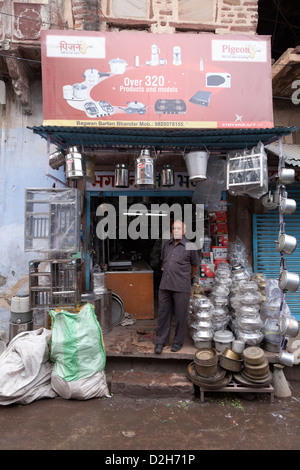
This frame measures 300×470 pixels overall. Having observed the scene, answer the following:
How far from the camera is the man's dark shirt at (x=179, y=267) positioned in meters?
4.29

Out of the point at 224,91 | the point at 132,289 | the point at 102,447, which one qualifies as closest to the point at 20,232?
the point at 132,289

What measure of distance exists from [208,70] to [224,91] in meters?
0.44

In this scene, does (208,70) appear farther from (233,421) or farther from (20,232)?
(233,421)

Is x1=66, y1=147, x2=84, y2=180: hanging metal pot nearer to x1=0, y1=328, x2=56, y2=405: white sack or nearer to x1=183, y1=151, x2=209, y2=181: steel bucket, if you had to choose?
x1=183, y1=151, x2=209, y2=181: steel bucket

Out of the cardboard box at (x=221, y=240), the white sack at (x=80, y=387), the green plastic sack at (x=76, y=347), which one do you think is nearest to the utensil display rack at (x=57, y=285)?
the green plastic sack at (x=76, y=347)

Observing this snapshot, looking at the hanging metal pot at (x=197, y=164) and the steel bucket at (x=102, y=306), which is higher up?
the hanging metal pot at (x=197, y=164)

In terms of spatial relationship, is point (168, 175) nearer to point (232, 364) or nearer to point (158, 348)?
point (158, 348)

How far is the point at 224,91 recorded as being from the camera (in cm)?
481

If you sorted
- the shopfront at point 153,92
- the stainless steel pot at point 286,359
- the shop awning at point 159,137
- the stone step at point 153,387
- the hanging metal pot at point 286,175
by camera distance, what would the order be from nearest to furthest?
the stone step at point 153,387
the stainless steel pot at point 286,359
the shop awning at point 159,137
the hanging metal pot at point 286,175
the shopfront at point 153,92

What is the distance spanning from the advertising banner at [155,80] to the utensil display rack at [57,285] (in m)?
2.25

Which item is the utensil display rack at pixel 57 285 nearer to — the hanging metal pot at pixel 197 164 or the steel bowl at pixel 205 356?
the steel bowl at pixel 205 356

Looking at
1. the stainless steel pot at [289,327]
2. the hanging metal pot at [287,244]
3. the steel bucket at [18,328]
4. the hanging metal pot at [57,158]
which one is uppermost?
the hanging metal pot at [57,158]

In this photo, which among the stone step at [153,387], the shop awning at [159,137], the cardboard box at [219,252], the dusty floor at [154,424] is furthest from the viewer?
the cardboard box at [219,252]

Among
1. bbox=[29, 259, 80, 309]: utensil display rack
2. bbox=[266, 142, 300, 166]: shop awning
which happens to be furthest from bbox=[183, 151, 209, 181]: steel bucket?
bbox=[29, 259, 80, 309]: utensil display rack
